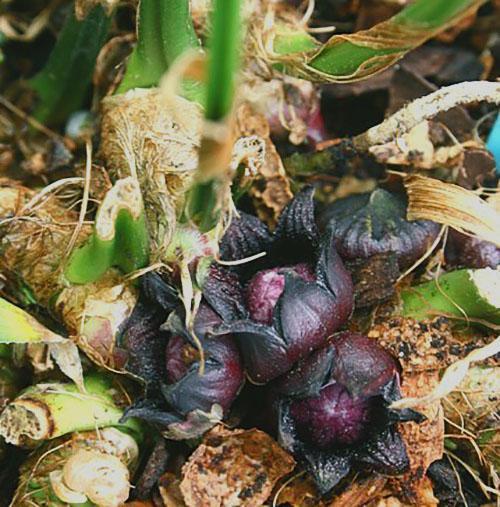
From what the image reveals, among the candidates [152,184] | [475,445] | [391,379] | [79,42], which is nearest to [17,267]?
[152,184]

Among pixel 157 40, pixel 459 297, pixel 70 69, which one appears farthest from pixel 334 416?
pixel 70 69

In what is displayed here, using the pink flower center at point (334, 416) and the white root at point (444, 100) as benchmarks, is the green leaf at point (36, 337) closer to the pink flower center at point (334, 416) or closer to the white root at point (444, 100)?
the pink flower center at point (334, 416)

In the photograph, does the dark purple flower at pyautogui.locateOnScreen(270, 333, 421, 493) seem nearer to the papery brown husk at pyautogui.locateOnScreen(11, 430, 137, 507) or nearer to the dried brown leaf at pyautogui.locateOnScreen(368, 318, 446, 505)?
the dried brown leaf at pyautogui.locateOnScreen(368, 318, 446, 505)

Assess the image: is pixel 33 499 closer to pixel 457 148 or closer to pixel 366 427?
pixel 366 427

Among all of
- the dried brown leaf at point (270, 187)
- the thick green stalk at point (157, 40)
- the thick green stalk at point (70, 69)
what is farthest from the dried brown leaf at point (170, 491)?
the thick green stalk at point (70, 69)

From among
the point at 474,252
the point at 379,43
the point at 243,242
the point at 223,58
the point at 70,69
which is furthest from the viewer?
the point at 70,69

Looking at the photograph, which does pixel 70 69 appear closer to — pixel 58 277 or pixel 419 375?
pixel 58 277
